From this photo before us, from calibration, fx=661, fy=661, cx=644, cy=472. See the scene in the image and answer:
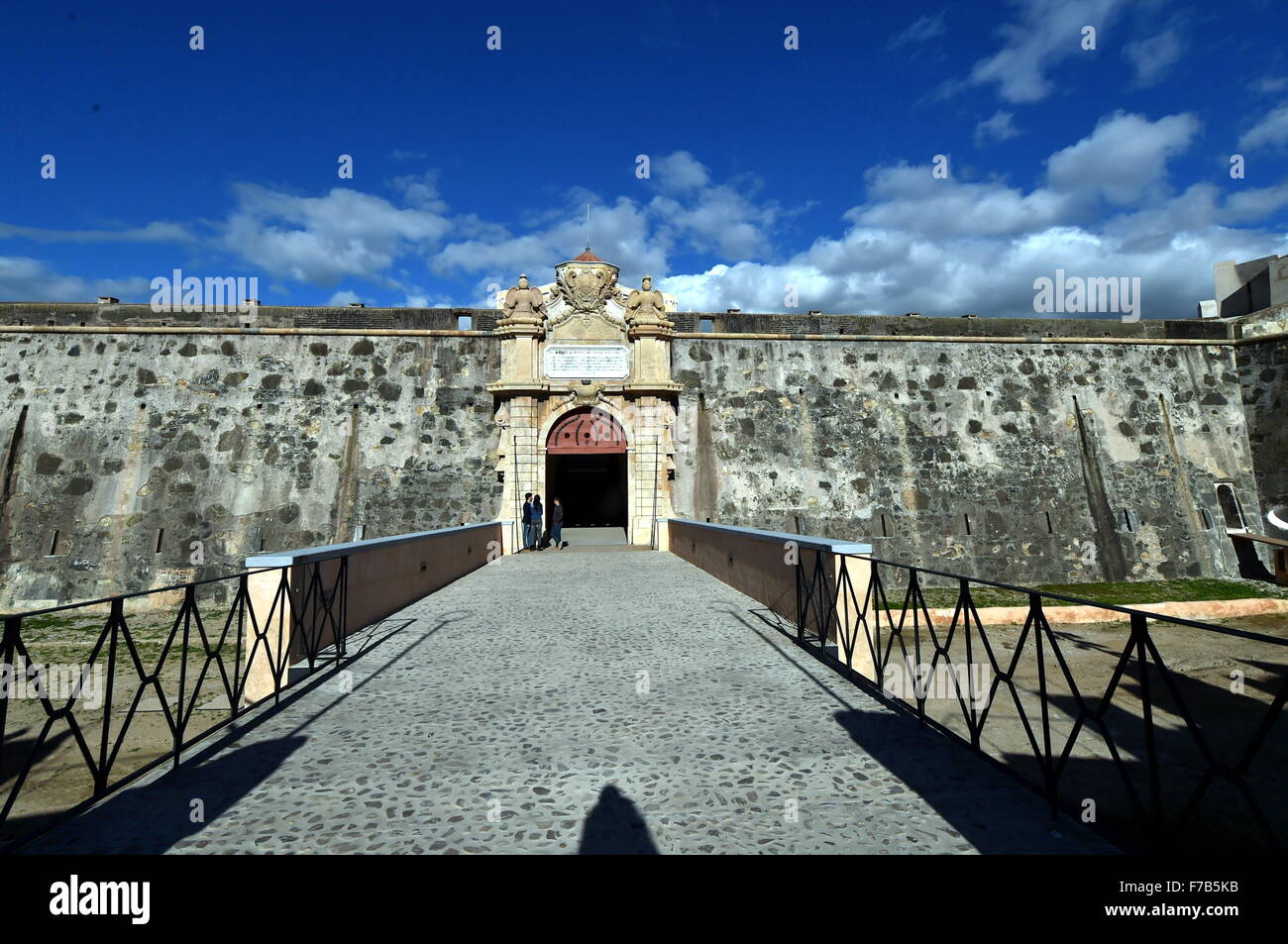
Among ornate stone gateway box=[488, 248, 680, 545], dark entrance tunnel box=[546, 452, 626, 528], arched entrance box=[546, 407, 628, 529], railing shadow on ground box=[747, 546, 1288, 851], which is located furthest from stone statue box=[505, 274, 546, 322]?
railing shadow on ground box=[747, 546, 1288, 851]

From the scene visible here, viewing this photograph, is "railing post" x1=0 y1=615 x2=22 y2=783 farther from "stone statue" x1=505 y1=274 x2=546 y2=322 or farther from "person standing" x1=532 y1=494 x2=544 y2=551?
"stone statue" x1=505 y1=274 x2=546 y2=322

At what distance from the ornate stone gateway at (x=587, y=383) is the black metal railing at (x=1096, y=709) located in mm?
7622

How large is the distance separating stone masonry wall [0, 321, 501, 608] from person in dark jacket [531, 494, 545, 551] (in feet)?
3.25

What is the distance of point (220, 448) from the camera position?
47.3ft

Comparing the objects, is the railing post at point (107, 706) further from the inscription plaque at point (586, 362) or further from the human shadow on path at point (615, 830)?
the inscription plaque at point (586, 362)

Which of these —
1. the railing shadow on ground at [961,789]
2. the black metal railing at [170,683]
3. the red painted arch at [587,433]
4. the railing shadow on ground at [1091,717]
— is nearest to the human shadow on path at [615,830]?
the railing shadow on ground at [961,789]

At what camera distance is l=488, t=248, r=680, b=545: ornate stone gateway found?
15.2m

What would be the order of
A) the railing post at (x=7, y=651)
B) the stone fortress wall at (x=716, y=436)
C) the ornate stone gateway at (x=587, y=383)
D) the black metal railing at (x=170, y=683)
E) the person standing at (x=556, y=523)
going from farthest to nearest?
1. the person standing at (x=556, y=523)
2. the ornate stone gateway at (x=587, y=383)
3. the stone fortress wall at (x=716, y=436)
4. the black metal railing at (x=170, y=683)
5. the railing post at (x=7, y=651)

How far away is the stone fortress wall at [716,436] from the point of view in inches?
549

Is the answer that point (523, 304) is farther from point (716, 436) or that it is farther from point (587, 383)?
point (716, 436)

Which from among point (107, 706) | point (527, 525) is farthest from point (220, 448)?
point (107, 706)

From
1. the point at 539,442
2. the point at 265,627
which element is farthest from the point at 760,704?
the point at 539,442
